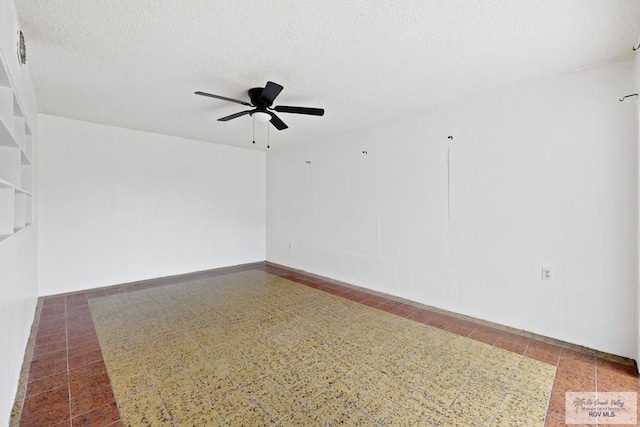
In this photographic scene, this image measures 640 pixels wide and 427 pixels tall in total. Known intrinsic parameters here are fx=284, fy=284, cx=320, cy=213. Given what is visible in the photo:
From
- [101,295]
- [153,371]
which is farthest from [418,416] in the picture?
[101,295]

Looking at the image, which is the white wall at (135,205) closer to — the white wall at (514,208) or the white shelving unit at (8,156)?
the white shelving unit at (8,156)

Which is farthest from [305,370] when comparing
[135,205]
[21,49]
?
[135,205]

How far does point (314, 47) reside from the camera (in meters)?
2.21

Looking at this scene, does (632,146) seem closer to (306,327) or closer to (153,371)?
(306,327)

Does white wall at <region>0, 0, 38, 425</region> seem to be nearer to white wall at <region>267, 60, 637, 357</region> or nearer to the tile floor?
the tile floor

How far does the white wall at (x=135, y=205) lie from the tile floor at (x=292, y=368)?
93 cm

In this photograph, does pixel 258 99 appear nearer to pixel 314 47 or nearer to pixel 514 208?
pixel 314 47

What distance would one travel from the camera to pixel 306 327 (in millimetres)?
2918

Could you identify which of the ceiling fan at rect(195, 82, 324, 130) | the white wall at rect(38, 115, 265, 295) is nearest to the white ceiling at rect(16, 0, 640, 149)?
the ceiling fan at rect(195, 82, 324, 130)

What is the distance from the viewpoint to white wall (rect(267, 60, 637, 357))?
7.75 ft

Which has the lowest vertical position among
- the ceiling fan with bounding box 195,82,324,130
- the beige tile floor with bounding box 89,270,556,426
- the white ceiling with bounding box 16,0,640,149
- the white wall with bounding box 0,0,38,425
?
the beige tile floor with bounding box 89,270,556,426

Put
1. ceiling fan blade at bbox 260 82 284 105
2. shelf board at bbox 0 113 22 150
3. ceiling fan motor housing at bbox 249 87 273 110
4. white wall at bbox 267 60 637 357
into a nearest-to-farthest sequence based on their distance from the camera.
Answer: shelf board at bbox 0 113 22 150
white wall at bbox 267 60 637 357
ceiling fan blade at bbox 260 82 284 105
ceiling fan motor housing at bbox 249 87 273 110

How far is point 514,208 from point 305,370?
252 centimetres

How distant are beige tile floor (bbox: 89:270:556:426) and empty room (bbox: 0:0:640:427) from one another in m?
0.02
